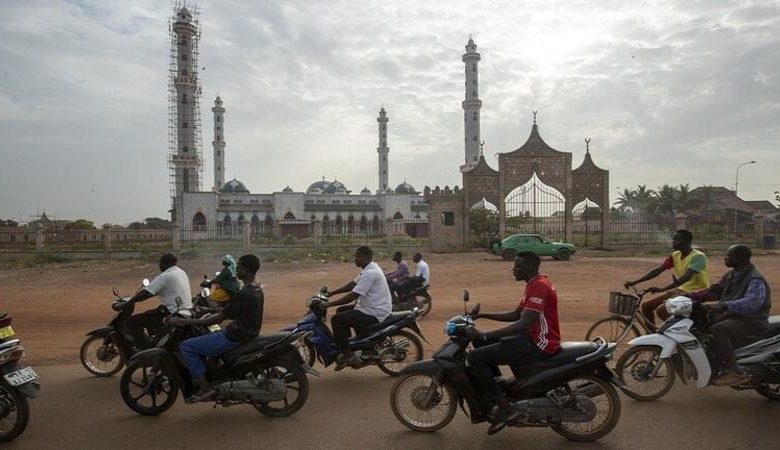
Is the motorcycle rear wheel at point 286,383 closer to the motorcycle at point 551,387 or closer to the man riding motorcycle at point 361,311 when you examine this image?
the man riding motorcycle at point 361,311

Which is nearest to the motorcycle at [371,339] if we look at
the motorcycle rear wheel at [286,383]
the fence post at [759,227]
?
the motorcycle rear wheel at [286,383]

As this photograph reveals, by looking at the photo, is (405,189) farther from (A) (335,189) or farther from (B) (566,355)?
(B) (566,355)

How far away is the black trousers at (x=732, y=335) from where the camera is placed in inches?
204

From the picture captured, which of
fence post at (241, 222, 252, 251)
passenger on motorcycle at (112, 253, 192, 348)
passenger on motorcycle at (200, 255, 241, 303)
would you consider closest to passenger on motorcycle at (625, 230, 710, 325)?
passenger on motorcycle at (200, 255, 241, 303)

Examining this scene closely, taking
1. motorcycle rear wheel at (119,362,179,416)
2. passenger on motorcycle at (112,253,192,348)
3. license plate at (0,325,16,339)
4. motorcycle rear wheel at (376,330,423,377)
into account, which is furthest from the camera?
motorcycle rear wheel at (376,330,423,377)

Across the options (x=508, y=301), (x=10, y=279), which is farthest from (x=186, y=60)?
(x=508, y=301)

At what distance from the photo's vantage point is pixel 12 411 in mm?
4695

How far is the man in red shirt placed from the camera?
4.38m

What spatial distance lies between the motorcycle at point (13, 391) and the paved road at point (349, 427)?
15 cm

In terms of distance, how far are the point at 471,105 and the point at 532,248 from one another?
161 ft

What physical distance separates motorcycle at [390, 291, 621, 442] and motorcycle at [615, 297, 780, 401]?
852 millimetres

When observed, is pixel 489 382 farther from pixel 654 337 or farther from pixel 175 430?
pixel 175 430

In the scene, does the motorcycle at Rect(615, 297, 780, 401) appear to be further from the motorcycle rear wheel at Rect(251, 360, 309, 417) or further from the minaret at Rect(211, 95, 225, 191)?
the minaret at Rect(211, 95, 225, 191)

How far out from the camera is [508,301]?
1344 cm
